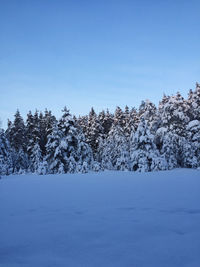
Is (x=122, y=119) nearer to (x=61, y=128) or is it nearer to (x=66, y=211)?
(x=61, y=128)

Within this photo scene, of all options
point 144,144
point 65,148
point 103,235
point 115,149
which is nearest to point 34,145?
point 65,148

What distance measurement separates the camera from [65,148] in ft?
79.4

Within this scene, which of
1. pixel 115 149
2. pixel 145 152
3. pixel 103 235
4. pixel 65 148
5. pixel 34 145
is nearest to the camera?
pixel 103 235

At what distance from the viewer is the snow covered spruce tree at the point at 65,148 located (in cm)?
2416

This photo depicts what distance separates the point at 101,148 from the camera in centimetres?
4075

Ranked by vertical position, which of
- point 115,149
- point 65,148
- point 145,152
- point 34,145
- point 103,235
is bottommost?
point 103,235

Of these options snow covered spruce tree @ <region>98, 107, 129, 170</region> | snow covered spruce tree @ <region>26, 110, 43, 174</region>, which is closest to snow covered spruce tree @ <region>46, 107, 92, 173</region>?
snow covered spruce tree @ <region>26, 110, 43, 174</region>

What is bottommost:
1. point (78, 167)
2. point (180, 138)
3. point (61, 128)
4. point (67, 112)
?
point (78, 167)

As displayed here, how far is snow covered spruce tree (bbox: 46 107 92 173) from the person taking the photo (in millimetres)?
24156

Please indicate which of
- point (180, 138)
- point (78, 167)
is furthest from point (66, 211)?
point (180, 138)

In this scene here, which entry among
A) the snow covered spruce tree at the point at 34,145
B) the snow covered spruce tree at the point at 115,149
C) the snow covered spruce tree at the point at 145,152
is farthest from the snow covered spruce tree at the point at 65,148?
the snow covered spruce tree at the point at 115,149

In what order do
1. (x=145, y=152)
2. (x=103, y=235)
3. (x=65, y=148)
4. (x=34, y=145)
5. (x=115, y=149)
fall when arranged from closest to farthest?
(x=103, y=235) < (x=145, y=152) < (x=65, y=148) < (x=115, y=149) < (x=34, y=145)

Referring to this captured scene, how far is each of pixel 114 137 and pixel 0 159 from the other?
17.6 metres

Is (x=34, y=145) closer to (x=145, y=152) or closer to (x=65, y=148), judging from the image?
(x=65, y=148)
